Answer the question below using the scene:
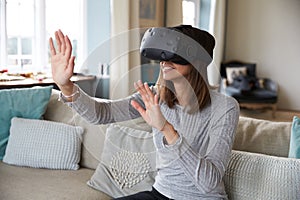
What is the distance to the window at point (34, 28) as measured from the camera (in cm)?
359

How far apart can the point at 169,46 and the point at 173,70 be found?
0.16 metres

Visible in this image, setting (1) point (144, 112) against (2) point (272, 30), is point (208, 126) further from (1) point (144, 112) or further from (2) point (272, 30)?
(2) point (272, 30)

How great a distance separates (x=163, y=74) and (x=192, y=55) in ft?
0.43

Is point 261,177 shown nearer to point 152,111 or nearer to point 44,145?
point 152,111

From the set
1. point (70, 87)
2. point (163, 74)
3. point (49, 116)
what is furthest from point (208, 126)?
point (49, 116)

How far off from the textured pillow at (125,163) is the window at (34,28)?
75.4 inches

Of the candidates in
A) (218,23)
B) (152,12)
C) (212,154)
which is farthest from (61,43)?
(218,23)

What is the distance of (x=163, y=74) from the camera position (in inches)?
48.0

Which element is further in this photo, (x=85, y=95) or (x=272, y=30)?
(x=272, y=30)

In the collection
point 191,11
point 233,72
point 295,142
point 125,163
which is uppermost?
point 191,11

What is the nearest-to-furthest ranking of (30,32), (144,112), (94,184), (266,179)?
(144,112)
(266,179)
(94,184)
(30,32)

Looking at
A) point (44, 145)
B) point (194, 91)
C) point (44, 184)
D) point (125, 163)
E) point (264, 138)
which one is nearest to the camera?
point (194, 91)

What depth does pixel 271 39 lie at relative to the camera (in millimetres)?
6547

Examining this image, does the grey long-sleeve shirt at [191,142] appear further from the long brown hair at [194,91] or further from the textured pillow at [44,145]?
the textured pillow at [44,145]
